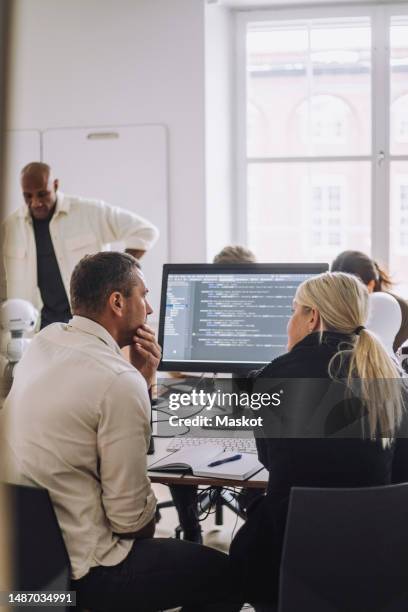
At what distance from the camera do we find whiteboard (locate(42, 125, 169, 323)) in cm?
436

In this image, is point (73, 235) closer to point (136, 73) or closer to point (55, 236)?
point (55, 236)

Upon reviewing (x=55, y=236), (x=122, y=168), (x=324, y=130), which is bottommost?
(x=55, y=236)

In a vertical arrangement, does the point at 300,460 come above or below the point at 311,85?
below

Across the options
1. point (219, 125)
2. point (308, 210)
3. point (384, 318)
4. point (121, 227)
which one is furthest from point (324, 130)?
point (384, 318)

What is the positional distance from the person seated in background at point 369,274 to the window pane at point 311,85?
1.82 m

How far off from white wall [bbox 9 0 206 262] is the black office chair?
9.59ft

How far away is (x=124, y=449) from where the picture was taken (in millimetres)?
1575

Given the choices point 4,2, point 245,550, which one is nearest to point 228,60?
point 245,550

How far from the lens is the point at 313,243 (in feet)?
15.6

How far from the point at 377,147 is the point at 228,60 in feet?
3.56

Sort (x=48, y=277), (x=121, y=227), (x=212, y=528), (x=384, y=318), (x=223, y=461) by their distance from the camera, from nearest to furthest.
A: (x=223, y=461) < (x=384, y=318) < (x=212, y=528) < (x=48, y=277) < (x=121, y=227)

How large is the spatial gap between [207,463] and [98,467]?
1.43ft

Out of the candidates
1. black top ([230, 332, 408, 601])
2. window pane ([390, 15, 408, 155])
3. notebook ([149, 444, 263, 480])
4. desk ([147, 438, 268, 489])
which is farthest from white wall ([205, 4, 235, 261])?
black top ([230, 332, 408, 601])

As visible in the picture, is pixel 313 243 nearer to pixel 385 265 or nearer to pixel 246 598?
pixel 385 265
